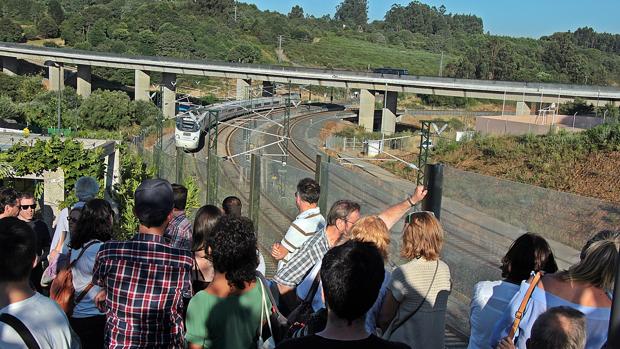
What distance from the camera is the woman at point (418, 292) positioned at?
14.1 ft

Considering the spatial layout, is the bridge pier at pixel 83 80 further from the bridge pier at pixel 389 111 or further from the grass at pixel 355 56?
the grass at pixel 355 56

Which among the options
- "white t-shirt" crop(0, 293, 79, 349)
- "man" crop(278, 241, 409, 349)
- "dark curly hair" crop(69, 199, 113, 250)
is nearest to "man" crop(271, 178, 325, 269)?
"dark curly hair" crop(69, 199, 113, 250)

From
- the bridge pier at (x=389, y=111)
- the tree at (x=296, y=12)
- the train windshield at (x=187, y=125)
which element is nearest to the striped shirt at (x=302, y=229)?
the train windshield at (x=187, y=125)

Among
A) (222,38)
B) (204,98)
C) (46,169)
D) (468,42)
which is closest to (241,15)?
(222,38)

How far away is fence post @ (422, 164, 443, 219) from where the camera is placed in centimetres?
609

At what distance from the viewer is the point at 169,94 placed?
68812 mm

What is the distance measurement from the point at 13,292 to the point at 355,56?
442ft

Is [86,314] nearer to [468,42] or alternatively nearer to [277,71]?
[277,71]

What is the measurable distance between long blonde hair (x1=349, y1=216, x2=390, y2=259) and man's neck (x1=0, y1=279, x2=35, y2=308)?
199 centimetres

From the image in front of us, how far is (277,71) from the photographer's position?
67.3 metres

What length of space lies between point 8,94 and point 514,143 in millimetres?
53667

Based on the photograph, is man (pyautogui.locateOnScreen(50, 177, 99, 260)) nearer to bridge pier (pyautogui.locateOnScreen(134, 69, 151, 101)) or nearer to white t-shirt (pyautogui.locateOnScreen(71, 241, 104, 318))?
white t-shirt (pyautogui.locateOnScreen(71, 241, 104, 318))

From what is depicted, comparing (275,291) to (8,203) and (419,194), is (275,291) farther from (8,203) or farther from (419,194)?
(8,203)

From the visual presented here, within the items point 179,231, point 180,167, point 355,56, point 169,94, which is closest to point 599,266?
point 179,231
